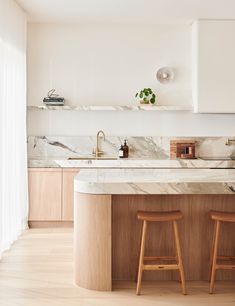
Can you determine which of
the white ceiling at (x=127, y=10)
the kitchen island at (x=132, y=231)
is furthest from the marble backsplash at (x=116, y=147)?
the kitchen island at (x=132, y=231)

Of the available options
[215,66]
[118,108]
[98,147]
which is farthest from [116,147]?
[215,66]

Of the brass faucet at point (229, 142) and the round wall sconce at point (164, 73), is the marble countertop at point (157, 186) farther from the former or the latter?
the round wall sconce at point (164, 73)

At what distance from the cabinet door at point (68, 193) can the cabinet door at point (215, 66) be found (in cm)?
177

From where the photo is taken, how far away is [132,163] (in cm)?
584

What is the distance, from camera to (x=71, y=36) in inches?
248

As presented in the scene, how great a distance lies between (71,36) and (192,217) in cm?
342

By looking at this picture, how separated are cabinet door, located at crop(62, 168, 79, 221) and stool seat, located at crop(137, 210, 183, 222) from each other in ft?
7.80

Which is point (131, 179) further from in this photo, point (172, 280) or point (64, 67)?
point (64, 67)

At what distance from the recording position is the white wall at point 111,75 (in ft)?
20.7

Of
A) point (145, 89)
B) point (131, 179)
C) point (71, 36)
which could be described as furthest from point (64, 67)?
point (131, 179)

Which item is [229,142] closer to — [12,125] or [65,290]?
[12,125]

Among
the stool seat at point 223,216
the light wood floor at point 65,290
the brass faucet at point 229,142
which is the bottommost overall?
the light wood floor at point 65,290

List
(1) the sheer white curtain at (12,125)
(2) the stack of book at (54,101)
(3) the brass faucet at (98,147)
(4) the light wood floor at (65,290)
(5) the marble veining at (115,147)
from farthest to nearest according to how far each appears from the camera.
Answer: (5) the marble veining at (115,147) < (3) the brass faucet at (98,147) < (2) the stack of book at (54,101) < (1) the sheer white curtain at (12,125) < (4) the light wood floor at (65,290)

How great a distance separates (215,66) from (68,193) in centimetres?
238
